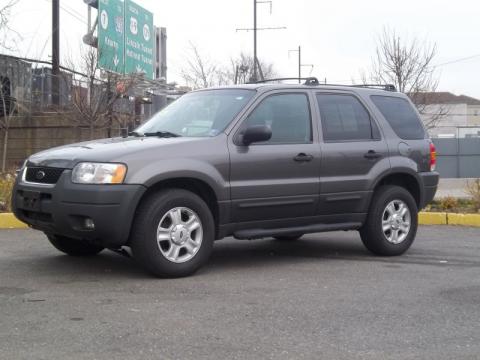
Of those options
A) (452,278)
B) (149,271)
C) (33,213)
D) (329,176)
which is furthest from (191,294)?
(452,278)

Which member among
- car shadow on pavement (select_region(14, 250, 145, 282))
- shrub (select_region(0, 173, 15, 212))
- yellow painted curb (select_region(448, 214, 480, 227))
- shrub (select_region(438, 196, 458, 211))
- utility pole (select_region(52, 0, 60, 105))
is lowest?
car shadow on pavement (select_region(14, 250, 145, 282))

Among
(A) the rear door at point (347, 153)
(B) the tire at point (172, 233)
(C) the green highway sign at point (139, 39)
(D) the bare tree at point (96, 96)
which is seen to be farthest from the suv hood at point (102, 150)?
(C) the green highway sign at point (139, 39)

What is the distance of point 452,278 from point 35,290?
3.84m

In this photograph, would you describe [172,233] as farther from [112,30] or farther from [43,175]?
[112,30]

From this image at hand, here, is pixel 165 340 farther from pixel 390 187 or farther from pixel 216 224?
pixel 390 187

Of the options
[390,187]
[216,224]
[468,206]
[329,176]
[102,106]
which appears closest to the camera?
[216,224]

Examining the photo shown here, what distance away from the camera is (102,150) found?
578 centimetres

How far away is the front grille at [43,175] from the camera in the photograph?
5789 millimetres

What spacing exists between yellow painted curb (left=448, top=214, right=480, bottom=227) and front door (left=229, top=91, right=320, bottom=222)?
14.5 ft

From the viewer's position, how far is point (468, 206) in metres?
11.3

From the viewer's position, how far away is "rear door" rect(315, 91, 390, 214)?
684 cm

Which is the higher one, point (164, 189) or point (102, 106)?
point (102, 106)

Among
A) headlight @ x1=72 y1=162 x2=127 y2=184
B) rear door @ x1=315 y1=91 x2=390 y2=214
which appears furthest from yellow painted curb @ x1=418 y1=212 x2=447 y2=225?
headlight @ x1=72 y1=162 x2=127 y2=184

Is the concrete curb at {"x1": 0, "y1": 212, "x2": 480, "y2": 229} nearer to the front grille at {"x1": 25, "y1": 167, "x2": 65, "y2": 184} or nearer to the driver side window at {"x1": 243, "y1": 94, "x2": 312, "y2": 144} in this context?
the driver side window at {"x1": 243, "y1": 94, "x2": 312, "y2": 144}
